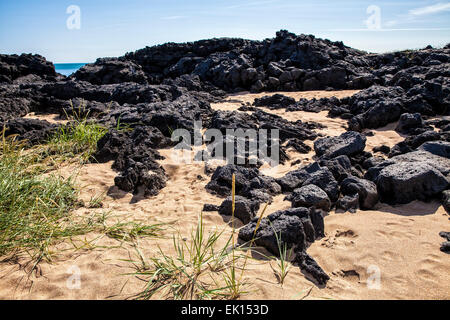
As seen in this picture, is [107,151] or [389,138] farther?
[389,138]

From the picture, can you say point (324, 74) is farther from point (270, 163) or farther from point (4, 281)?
point (4, 281)

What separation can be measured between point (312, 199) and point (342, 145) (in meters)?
2.41

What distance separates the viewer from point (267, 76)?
1630 centimetres

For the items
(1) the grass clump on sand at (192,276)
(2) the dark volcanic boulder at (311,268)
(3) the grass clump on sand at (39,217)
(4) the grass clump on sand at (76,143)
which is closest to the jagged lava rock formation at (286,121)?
(2) the dark volcanic boulder at (311,268)

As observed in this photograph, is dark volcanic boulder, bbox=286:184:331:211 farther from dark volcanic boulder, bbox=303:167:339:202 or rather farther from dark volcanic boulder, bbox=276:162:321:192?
dark volcanic boulder, bbox=276:162:321:192

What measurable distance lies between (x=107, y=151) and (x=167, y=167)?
4.33ft

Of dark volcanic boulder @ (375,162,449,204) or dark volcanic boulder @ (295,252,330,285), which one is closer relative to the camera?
dark volcanic boulder @ (295,252,330,285)

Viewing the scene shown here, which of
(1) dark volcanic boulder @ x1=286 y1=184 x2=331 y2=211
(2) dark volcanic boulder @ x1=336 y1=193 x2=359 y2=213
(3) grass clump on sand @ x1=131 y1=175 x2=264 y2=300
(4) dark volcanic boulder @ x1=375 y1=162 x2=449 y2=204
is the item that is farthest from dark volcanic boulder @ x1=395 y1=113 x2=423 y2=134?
(3) grass clump on sand @ x1=131 y1=175 x2=264 y2=300

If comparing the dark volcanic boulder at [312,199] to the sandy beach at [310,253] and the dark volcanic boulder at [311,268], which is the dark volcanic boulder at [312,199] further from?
the dark volcanic boulder at [311,268]

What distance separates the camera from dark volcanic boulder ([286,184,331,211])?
388cm

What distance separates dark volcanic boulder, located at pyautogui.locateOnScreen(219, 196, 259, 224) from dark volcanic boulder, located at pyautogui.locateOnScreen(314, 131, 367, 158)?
2.37 m

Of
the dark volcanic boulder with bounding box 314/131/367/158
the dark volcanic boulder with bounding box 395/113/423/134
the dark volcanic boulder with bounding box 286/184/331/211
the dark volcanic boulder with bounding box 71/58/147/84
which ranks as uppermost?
the dark volcanic boulder with bounding box 71/58/147/84

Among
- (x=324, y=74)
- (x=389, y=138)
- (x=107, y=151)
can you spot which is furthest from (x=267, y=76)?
(x=107, y=151)

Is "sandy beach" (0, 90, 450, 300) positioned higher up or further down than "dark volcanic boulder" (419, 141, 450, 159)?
further down
